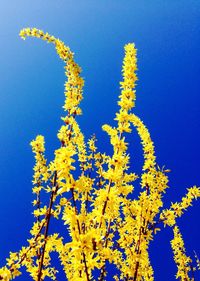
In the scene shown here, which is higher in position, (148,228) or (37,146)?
(37,146)

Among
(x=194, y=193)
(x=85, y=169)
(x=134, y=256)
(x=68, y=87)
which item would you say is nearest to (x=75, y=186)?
(x=68, y=87)

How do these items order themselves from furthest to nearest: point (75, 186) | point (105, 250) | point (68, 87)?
1. point (68, 87)
2. point (105, 250)
3. point (75, 186)

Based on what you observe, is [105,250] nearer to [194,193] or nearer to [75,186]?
[75,186]

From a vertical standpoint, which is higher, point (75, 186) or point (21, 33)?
point (21, 33)

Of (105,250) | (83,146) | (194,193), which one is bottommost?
(105,250)

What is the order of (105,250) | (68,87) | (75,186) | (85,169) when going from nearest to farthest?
(75,186) → (105,250) → (68,87) → (85,169)

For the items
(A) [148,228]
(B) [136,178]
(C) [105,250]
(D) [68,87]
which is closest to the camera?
(C) [105,250]

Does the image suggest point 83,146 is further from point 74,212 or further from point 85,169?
point 74,212

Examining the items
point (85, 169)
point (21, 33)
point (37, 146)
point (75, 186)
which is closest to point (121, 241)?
point (85, 169)

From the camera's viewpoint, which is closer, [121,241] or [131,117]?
[131,117]
